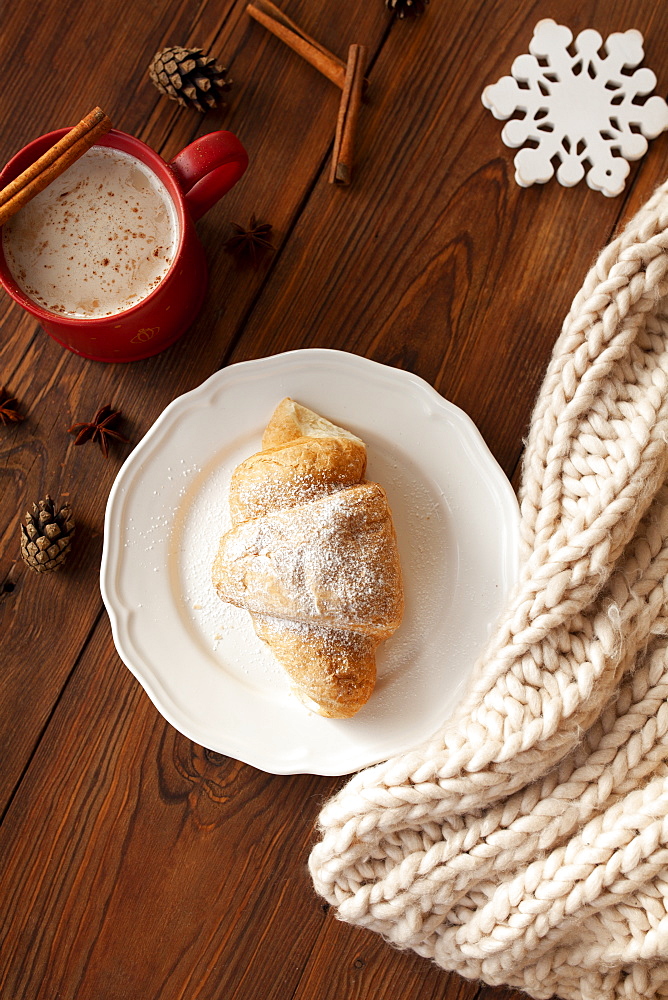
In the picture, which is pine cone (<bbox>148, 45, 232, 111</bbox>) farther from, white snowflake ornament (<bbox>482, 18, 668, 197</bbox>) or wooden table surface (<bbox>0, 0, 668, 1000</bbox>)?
white snowflake ornament (<bbox>482, 18, 668, 197</bbox>)

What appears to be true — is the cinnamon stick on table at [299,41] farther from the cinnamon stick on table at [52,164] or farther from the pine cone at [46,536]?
the pine cone at [46,536]

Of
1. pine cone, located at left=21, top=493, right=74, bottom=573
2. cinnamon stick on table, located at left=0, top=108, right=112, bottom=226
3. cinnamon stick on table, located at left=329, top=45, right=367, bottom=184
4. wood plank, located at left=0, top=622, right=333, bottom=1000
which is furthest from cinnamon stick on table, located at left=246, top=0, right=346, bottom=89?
wood plank, located at left=0, top=622, right=333, bottom=1000

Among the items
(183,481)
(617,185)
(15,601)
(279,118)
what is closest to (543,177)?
(617,185)

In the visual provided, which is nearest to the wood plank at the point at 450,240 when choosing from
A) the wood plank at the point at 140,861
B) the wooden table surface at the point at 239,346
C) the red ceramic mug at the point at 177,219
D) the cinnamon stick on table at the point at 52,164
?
the wooden table surface at the point at 239,346

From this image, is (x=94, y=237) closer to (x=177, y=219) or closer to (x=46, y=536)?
(x=177, y=219)

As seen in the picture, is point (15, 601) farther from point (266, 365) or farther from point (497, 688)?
point (497, 688)

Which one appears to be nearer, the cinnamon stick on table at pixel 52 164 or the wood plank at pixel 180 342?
the cinnamon stick on table at pixel 52 164
